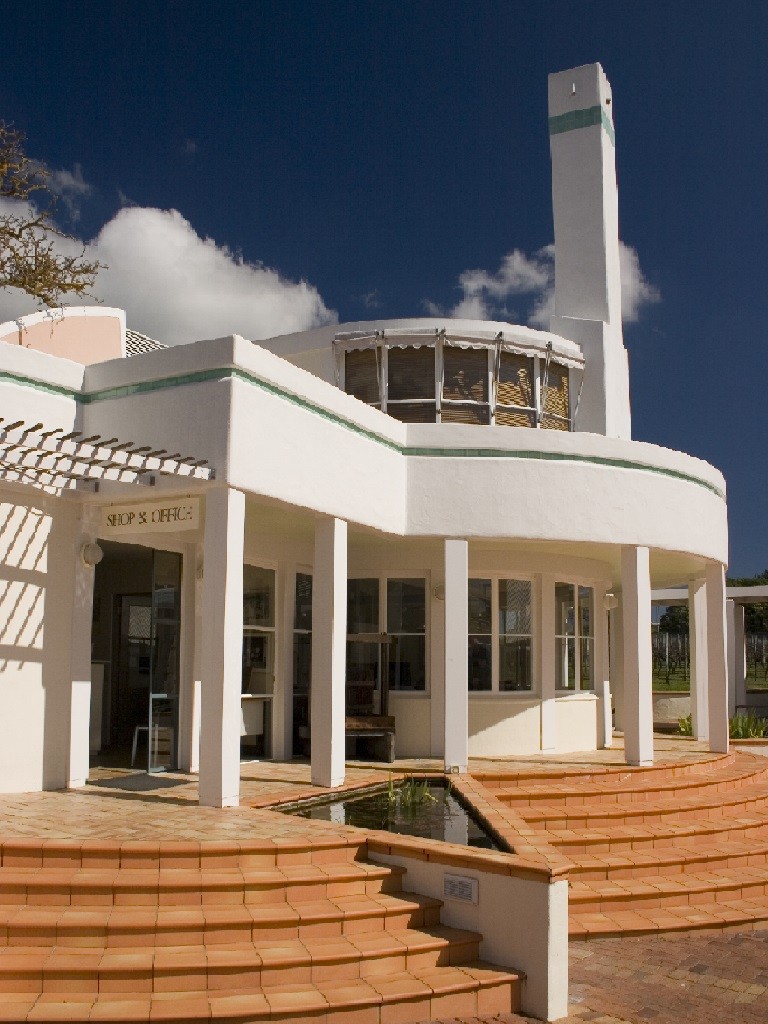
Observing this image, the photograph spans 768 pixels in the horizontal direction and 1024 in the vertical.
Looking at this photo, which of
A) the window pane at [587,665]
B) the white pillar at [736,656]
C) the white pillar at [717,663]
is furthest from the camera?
the white pillar at [736,656]

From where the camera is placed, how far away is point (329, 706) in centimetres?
1073

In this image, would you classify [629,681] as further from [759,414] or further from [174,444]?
[759,414]

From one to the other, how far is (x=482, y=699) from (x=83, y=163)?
1070 centimetres

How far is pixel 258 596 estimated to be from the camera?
1311 centimetres

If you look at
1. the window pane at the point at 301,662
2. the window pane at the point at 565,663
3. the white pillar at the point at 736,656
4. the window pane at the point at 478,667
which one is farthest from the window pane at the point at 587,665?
the white pillar at the point at 736,656

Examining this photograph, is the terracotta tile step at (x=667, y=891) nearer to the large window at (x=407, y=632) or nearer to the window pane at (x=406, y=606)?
the large window at (x=407, y=632)

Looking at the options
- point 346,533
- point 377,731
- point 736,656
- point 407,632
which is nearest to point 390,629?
point 407,632

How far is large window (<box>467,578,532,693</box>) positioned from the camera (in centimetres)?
1442

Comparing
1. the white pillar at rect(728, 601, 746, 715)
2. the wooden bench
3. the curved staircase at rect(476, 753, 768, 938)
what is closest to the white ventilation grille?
the curved staircase at rect(476, 753, 768, 938)

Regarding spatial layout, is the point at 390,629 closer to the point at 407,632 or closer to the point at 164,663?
the point at 407,632

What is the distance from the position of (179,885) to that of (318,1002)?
1.37 metres

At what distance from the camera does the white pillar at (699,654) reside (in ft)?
57.3

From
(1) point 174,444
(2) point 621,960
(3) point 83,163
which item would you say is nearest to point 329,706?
(1) point 174,444

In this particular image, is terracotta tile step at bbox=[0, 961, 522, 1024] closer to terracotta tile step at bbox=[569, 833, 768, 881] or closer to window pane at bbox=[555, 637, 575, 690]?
terracotta tile step at bbox=[569, 833, 768, 881]
